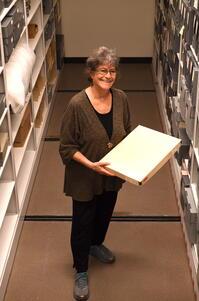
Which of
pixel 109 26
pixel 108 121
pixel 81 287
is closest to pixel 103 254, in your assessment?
pixel 81 287

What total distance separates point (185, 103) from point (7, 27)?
1195mm

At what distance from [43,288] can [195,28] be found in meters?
1.73

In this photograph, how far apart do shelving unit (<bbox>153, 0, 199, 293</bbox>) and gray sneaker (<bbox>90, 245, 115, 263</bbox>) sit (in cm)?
48

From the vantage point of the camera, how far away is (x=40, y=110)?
4.41 meters

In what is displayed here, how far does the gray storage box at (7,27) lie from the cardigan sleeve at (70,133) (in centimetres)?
70

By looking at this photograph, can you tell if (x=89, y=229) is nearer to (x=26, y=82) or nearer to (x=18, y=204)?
(x=18, y=204)

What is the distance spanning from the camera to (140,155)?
7.79 ft

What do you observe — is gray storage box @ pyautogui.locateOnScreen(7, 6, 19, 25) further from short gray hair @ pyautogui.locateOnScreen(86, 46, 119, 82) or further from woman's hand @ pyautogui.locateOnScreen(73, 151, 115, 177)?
woman's hand @ pyautogui.locateOnScreen(73, 151, 115, 177)

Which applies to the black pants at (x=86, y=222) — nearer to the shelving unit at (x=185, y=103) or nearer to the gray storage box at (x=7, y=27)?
the shelving unit at (x=185, y=103)

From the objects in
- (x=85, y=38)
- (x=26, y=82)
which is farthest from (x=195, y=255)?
(x=85, y=38)

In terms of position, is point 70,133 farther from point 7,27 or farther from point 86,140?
point 7,27

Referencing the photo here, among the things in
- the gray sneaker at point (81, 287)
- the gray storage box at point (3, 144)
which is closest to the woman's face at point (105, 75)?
the gray storage box at point (3, 144)

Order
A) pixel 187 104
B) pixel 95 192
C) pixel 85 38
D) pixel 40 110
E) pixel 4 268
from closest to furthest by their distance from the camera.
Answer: pixel 95 192 < pixel 4 268 < pixel 187 104 < pixel 40 110 < pixel 85 38

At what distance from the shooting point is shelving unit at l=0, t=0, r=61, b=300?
9.36 ft
